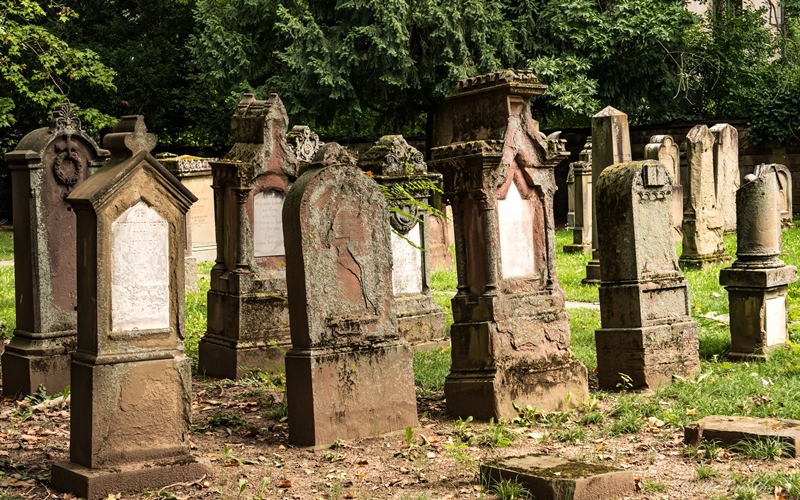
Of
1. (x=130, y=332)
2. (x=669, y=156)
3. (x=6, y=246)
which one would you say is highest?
(x=669, y=156)

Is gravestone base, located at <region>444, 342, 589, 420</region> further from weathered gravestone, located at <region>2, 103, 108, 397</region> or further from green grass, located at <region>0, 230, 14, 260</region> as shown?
green grass, located at <region>0, 230, 14, 260</region>

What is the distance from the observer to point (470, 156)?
25.0 ft

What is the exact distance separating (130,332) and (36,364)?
2926 mm

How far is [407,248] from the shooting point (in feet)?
34.9

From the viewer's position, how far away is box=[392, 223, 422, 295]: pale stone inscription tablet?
34.3 ft

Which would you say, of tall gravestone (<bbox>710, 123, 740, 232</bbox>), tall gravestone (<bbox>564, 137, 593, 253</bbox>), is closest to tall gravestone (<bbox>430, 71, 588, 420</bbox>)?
tall gravestone (<bbox>564, 137, 593, 253</bbox>)

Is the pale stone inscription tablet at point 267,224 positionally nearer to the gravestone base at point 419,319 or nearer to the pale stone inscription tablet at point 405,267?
the pale stone inscription tablet at point 405,267

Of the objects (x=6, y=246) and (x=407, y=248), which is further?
(x=6, y=246)

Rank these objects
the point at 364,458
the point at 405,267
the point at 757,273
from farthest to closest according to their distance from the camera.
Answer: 1. the point at 405,267
2. the point at 757,273
3. the point at 364,458

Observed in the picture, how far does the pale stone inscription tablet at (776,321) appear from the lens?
9.23m

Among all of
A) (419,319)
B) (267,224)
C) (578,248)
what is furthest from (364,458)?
(578,248)

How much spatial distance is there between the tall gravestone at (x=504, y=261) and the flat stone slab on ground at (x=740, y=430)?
1457 mm

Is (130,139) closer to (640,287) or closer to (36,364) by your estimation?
(36,364)

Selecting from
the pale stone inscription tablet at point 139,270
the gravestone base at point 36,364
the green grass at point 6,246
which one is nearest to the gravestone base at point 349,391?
the pale stone inscription tablet at point 139,270
